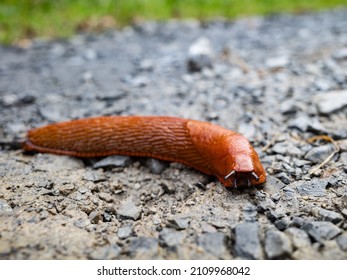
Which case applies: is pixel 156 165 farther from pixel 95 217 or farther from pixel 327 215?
pixel 327 215

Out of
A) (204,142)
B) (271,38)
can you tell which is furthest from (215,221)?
(271,38)

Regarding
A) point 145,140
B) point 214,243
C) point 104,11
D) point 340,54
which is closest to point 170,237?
point 214,243

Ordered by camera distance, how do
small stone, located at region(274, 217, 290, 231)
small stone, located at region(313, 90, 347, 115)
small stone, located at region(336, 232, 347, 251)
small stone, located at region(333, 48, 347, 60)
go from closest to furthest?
small stone, located at region(336, 232, 347, 251)
small stone, located at region(274, 217, 290, 231)
small stone, located at region(313, 90, 347, 115)
small stone, located at region(333, 48, 347, 60)

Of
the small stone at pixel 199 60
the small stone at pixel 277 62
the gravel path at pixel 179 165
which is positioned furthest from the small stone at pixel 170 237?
the small stone at pixel 277 62

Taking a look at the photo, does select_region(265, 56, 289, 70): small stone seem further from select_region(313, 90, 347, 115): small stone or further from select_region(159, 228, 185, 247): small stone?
select_region(159, 228, 185, 247): small stone

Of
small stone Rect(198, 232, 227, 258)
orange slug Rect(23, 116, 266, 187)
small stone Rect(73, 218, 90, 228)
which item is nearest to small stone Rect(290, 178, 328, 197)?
orange slug Rect(23, 116, 266, 187)
